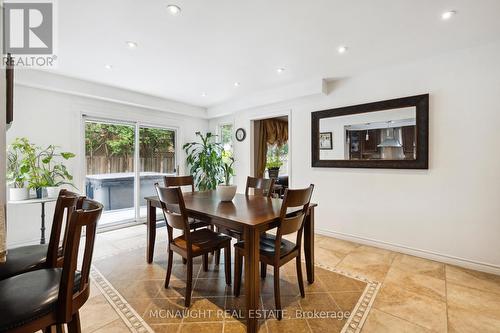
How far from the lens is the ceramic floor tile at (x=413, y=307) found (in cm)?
177

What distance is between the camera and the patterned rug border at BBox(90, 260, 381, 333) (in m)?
1.72

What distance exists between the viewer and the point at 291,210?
6.48ft

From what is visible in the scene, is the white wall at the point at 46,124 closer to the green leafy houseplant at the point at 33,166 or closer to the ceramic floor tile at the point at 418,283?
the green leafy houseplant at the point at 33,166

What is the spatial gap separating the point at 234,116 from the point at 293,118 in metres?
1.50

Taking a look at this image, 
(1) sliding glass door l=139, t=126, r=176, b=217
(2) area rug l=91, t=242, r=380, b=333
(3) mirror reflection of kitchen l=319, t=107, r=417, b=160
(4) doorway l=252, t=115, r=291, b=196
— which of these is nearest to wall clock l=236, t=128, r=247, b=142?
(4) doorway l=252, t=115, r=291, b=196

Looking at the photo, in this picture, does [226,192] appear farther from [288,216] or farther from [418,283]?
[418,283]

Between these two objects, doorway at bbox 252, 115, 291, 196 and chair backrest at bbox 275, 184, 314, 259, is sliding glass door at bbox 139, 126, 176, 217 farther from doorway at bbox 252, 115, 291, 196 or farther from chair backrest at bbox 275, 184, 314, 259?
chair backrest at bbox 275, 184, 314, 259

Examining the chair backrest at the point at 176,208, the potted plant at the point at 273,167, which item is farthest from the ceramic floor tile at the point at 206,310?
the potted plant at the point at 273,167

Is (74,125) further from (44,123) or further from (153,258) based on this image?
(153,258)

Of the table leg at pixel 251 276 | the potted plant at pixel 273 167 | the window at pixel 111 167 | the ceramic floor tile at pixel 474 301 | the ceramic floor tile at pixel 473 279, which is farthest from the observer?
the potted plant at pixel 273 167

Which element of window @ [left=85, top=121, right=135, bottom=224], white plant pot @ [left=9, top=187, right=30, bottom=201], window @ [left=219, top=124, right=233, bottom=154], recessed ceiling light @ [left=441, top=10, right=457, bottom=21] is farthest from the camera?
window @ [left=219, top=124, right=233, bottom=154]

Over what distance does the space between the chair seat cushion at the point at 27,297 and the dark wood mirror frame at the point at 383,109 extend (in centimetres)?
330

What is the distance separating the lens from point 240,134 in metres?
4.96

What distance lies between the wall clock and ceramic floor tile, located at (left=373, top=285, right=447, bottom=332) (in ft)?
11.5
